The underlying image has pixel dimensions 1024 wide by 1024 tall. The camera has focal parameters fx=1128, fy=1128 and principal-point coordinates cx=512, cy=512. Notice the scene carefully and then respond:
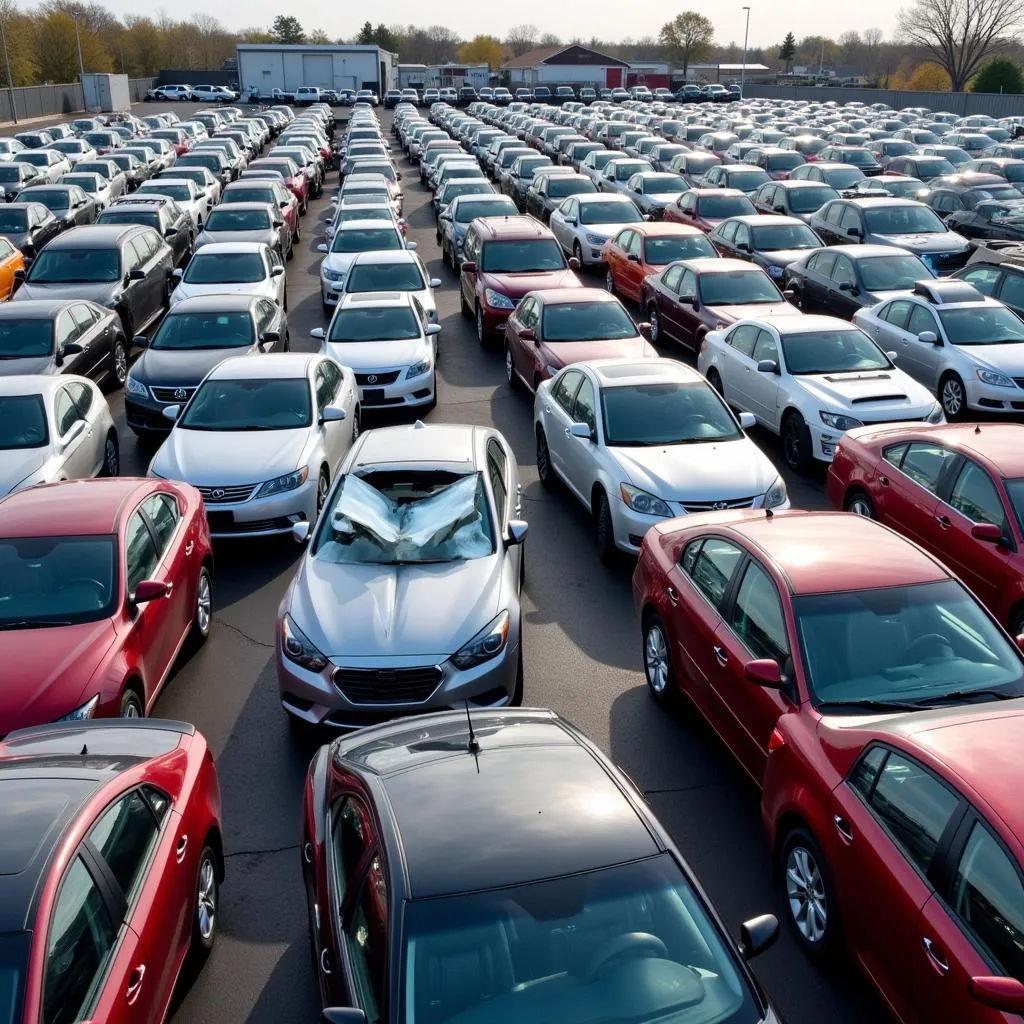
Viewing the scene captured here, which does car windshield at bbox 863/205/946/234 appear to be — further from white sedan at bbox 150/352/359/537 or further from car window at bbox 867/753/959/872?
car window at bbox 867/753/959/872

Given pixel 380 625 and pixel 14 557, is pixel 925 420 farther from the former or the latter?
pixel 14 557

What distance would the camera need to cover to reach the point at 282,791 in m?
7.14

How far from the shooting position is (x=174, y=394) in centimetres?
1333

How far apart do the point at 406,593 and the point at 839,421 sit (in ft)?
21.2

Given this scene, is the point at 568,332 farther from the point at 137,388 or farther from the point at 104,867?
the point at 104,867

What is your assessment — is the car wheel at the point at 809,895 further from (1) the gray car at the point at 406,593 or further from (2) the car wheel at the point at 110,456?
(2) the car wheel at the point at 110,456

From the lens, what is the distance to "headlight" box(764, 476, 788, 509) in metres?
9.94

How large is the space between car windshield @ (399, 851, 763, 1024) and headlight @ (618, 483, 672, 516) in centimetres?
606

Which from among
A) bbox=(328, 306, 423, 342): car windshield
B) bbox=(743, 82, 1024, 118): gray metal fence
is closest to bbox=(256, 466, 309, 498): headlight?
bbox=(328, 306, 423, 342): car windshield

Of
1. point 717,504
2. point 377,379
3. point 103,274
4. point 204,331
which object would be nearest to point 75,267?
point 103,274

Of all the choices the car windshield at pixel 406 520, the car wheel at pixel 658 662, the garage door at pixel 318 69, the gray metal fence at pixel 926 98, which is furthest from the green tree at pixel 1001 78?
the car wheel at pixel 658 662

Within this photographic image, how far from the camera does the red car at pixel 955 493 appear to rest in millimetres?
8289

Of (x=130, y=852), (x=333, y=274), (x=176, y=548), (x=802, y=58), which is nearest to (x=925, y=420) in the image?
(x=176, y=548)

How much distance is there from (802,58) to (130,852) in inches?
8330
